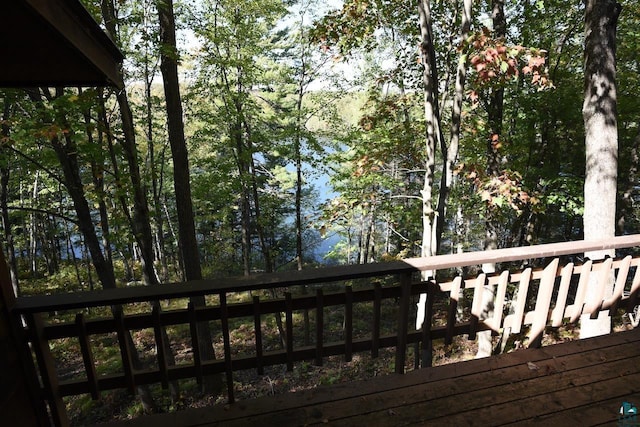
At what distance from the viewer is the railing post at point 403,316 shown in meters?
2.31

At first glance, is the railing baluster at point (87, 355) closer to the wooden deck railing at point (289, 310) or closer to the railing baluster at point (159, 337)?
the wooden deck railing at point (289, 310)

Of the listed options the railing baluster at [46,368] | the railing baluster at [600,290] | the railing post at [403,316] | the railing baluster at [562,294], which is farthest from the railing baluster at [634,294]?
the railing baluster at [46,368]

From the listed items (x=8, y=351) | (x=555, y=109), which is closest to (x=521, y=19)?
(x=555, y=109)

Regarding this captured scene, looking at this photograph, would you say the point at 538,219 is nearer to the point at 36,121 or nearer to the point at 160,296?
the point at 160,296

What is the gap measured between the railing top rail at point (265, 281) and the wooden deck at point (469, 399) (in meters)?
0.78

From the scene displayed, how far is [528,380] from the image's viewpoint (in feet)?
7.67

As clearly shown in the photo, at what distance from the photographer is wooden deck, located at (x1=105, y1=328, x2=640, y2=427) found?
2.06 meters

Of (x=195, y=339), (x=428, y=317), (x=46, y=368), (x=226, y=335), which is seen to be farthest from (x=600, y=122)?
(x=46, y=368)

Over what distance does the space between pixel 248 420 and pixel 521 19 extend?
9.38 metres

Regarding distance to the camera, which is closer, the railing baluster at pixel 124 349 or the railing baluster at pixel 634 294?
the railing baluster at pixel 124 349

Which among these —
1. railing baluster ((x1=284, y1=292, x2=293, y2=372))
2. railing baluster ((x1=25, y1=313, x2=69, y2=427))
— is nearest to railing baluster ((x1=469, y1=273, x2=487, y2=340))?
railing baluster ((x1=284, y1=292, x2=293, y2=372))

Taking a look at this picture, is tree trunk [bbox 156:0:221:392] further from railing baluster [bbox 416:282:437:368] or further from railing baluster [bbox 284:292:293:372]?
railing baluster [bbox 416:282:437:368]

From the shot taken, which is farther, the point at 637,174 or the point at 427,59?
the point at 637,174

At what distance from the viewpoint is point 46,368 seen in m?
1.91
